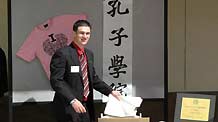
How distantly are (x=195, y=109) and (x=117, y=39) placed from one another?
196 centimetres

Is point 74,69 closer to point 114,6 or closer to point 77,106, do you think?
point 77,106

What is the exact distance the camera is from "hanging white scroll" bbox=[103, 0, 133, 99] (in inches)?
192

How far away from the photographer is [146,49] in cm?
494

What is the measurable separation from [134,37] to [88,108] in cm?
128

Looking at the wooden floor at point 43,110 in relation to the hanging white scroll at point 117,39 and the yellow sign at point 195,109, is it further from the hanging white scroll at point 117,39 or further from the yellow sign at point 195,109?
the yellow sign at point 195,109

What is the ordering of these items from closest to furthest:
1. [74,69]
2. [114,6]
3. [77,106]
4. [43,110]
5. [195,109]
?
1. [195,109]
2. [77,106]
3. [74,69]
4. [114,6]
5. [43,110]

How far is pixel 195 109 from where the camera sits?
3.07m

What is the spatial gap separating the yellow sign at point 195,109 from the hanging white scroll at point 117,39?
1.81 meters

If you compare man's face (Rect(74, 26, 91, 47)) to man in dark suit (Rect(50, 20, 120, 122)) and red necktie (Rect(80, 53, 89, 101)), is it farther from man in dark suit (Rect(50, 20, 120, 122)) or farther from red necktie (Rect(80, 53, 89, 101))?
red necktie (Rect(80, 53, 89, 101))

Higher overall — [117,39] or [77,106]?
[117,39]

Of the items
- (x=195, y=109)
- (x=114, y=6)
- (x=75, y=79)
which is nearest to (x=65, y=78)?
(x=75, y=79)

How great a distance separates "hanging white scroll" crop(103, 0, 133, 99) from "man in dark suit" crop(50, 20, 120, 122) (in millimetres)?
1003

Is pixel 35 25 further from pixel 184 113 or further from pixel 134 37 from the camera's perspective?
pixel 184 113

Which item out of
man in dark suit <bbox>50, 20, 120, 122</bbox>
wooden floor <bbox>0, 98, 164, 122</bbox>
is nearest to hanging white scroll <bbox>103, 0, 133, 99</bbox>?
wooden floor <bbox>0, 98, 164, 122</bbox>
